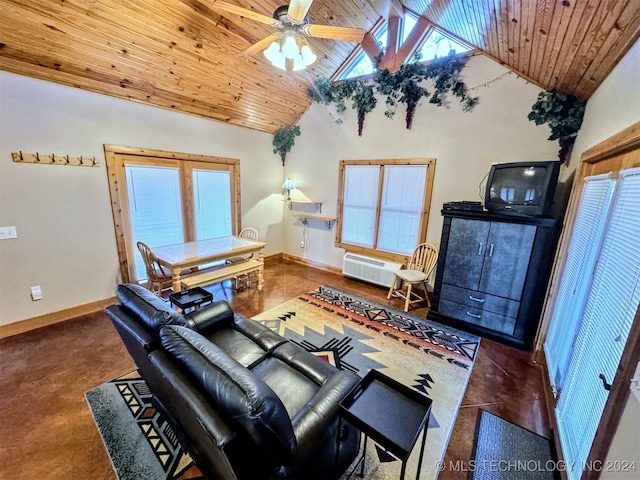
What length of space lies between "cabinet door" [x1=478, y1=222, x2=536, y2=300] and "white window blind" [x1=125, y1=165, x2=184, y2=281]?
423cm

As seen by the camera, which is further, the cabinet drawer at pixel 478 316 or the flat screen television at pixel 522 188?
the cabinet drawer at pixel 478 316

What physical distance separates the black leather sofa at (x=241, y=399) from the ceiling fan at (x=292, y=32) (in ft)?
7.11

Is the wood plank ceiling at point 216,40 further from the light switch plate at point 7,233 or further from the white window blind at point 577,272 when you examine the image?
the light switch plate at point 7,233

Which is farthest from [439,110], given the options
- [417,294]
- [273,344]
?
[273,344]

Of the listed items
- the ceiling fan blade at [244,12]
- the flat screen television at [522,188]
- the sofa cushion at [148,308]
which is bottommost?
the sofa cushion at [148,308]

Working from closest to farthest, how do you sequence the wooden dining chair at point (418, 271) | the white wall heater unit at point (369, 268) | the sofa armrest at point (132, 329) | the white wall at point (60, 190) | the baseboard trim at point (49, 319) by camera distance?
the sofa armrest at point (132, 329) → the white wall at point (60, 190) → the baseboard trim at point (49, 319) → the wooden dining chair at point (418, 271) → the white wall heater unit at point (369, 268)

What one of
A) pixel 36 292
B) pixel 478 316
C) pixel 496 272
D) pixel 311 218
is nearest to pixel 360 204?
pixel 311 218

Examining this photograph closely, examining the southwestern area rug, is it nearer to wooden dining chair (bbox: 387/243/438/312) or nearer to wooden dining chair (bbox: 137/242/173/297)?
wooden dining chair (bbox: 387/243/438/312)

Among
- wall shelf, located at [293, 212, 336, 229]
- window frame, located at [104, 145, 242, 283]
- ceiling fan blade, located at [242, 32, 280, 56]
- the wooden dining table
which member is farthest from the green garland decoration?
ceiling fan blade, located at [242, 32, 280, 56]

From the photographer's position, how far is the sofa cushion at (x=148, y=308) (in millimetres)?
1404

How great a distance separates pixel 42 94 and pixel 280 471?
13.0 feet

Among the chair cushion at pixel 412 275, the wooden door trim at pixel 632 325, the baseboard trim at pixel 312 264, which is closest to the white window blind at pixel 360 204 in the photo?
the baseboard trim at pixel 312 264

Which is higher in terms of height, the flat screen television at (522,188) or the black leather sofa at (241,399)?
the flat screen television at (522,188)

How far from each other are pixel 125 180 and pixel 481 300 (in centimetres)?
462
